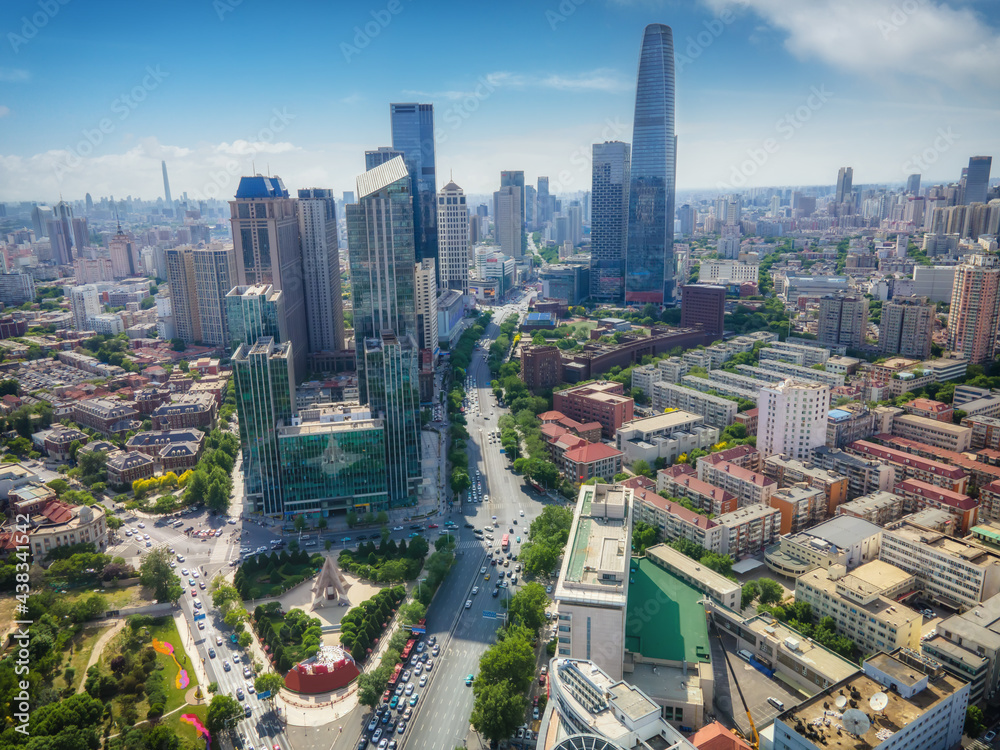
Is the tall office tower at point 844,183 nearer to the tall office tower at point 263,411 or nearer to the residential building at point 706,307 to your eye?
the residential building at point 706,307

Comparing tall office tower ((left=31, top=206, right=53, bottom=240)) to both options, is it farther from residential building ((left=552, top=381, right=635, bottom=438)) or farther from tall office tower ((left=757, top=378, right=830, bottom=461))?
tall office tower ((left=757, top=378, right=830, bottom=461))

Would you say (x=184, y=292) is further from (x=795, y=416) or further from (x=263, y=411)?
(x=795, y=416)

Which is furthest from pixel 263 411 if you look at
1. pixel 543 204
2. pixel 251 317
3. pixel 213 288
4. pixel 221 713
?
pixel 543 204

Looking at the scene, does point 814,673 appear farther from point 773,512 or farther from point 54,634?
point 54,634

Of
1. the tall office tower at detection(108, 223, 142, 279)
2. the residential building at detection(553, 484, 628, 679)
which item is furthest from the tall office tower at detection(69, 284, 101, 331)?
the residential building at detection(553, 484, 628, 679)

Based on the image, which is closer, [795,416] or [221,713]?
[221,713]

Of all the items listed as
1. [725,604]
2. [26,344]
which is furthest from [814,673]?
[26,344]
